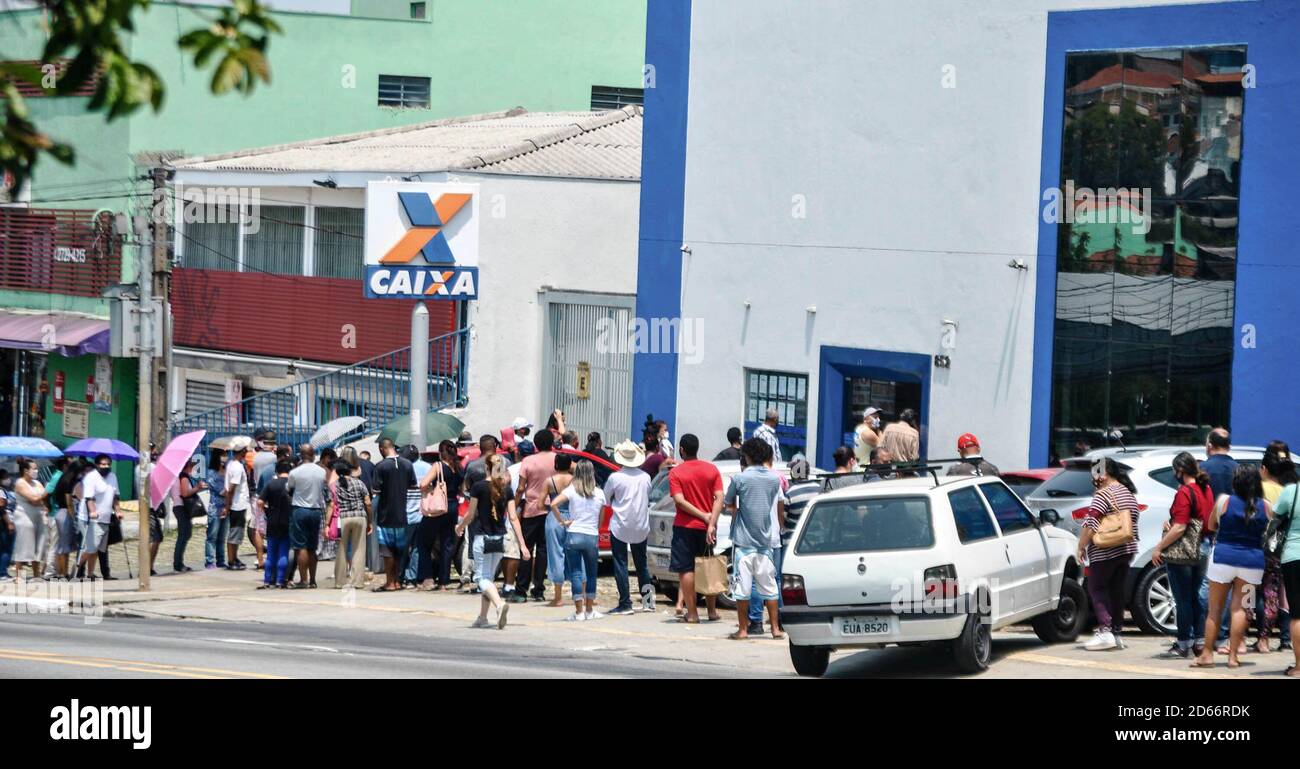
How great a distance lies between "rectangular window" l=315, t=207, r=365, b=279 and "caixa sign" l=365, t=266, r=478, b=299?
22.5 ft

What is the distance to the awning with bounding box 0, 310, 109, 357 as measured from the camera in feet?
120

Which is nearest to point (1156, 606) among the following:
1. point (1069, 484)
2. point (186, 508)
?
point (1069, 484)

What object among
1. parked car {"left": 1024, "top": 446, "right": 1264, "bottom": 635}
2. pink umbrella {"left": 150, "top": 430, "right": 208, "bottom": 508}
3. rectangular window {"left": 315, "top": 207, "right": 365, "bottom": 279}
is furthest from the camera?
rectangular window {"left": 315, "top": 207, "right": 365, "bottom": 279}

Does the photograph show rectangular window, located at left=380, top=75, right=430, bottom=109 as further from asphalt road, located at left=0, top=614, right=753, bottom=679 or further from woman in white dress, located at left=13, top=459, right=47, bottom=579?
asphalt road, located at left=0, top=614, right=753, bottom=679

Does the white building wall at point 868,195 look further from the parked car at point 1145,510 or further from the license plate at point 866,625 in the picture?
the license plate at point 866,625

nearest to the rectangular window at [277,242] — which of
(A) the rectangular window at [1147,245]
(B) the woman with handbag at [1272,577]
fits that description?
(A) the rectangular window at [1147,245]

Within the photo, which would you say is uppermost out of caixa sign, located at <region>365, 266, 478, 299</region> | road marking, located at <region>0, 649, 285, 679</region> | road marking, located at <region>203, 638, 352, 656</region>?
caixa sign, located at <region>365, 266, 478, 299</region>

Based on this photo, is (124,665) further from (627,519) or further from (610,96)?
(610,96)

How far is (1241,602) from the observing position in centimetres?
1252

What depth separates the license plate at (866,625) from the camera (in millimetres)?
12086

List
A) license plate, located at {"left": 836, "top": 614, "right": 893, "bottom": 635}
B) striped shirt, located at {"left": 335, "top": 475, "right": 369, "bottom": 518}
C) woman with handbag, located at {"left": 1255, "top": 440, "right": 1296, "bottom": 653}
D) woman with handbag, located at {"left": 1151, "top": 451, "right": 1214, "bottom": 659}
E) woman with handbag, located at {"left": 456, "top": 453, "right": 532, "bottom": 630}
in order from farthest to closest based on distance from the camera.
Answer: striped shirt, located at {"left": 335, "top": 475, "right": 369, "bottom": 518}, woman with handbag, located at {"left": 456, "top": 453, "right": 532, "bottom": 630}, woman with handbag, located at {"left": 1151, "top": 451, "right": 1214, "bottom": 659}, woman with handbag, located at {"left": 1255, "top": 440, "right": 1296, "bottom": 653}, license plate, located at {"left": 836, "top": 614, "right": 893, "bottom": 635}

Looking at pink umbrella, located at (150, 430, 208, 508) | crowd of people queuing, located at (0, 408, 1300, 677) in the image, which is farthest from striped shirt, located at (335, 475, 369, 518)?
pink umbrella, located at (150, 430, 208, 508)

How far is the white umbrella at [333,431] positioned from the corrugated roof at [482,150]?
179 inches
